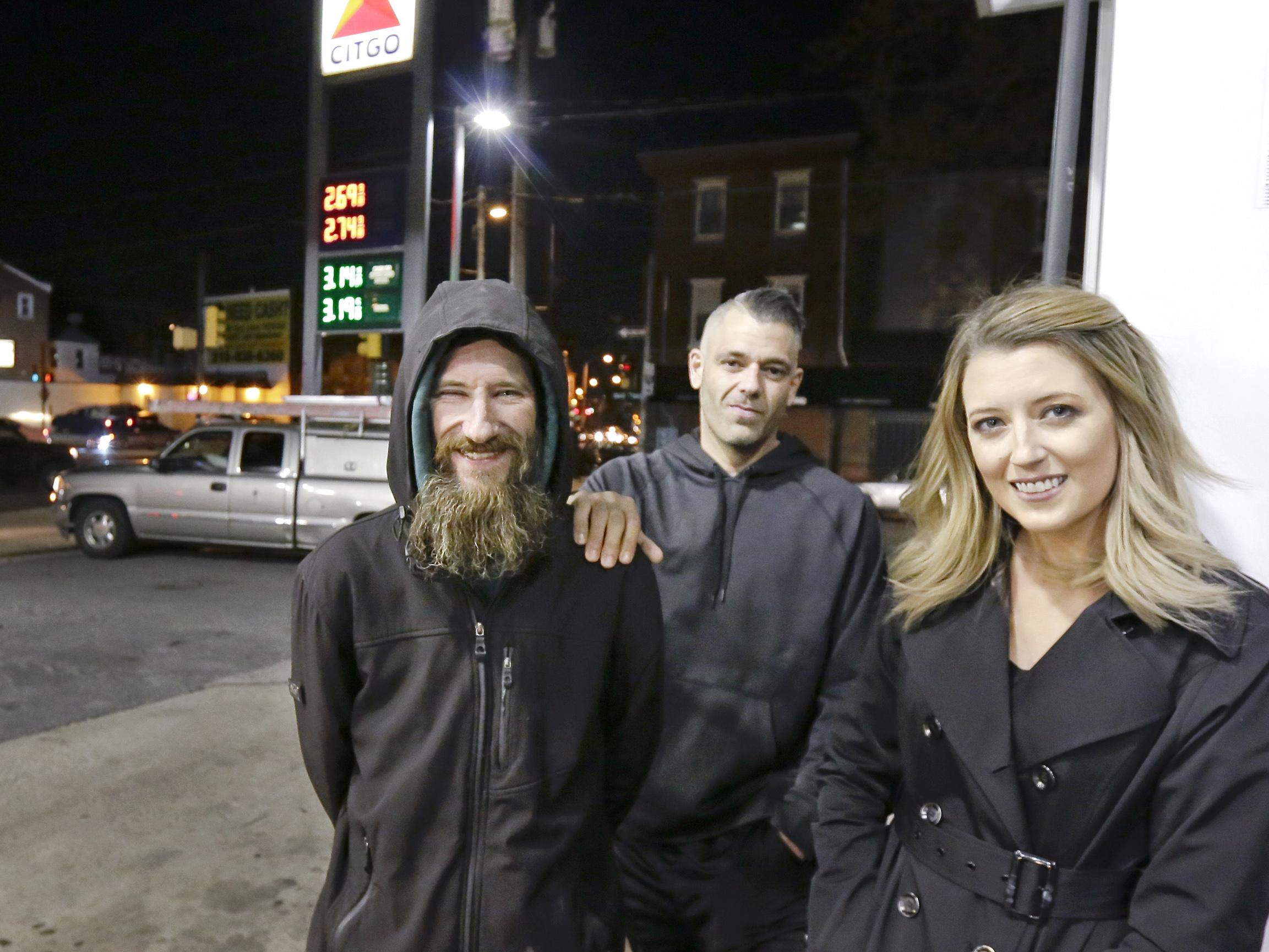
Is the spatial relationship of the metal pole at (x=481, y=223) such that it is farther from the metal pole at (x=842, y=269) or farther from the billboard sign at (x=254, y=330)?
the metal pole at (x=842, y=269)

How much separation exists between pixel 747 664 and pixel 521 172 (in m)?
15.6

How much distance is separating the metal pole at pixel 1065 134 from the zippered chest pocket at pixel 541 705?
1520 mm

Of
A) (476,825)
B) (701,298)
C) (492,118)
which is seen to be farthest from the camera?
(701,298)

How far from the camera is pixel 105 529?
1145cm

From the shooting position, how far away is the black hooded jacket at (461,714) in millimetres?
1691

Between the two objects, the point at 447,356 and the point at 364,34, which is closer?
the point at 447,356

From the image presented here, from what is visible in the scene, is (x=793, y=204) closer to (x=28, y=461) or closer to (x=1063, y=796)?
(x=28, y=461)

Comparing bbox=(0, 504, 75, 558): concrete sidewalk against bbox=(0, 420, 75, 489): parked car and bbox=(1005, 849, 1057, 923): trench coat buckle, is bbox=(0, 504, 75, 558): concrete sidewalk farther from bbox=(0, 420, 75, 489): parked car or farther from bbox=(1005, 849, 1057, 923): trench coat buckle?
bbox=(1005, 849, 1057, 923): trench coat buckle

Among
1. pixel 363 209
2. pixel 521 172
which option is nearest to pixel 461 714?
pixel 363 209

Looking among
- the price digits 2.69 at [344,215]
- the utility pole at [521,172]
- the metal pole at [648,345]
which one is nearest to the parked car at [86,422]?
the metal pole at [648,345]

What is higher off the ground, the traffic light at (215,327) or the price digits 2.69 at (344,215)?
the price digits 2.69 at (344,215)

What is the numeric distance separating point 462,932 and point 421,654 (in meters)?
0.51

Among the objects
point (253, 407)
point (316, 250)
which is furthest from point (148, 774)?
point (316, 250)

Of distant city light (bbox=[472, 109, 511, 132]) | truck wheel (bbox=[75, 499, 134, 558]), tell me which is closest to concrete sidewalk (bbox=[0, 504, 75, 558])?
truck wheel (bbox=[75, 499, 134, 558])
